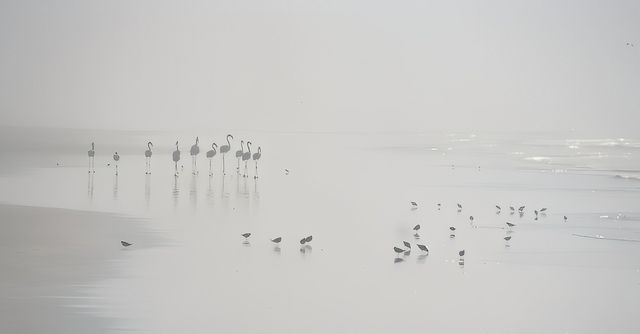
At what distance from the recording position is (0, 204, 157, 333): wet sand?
9.88m

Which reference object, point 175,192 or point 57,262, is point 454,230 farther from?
point 175,192

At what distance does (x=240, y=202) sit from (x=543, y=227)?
721cm

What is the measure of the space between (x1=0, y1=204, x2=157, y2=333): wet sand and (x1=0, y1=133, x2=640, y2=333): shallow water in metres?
0.28

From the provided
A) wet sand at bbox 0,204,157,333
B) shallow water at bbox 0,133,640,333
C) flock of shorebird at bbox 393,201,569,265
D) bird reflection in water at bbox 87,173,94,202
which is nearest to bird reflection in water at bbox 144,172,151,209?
shallow water at bbox 0,133,640,333

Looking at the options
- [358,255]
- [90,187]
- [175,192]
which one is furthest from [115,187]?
[358,255]

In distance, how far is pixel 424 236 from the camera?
54.5 feet

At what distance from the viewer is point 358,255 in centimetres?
1443

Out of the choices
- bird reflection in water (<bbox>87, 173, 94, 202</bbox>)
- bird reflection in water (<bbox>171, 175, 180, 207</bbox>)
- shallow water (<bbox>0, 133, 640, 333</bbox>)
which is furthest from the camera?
bird reflection in water (<bbox>87, 173, 94, 202</bbox>)

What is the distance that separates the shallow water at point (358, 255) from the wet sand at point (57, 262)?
28 centimetres

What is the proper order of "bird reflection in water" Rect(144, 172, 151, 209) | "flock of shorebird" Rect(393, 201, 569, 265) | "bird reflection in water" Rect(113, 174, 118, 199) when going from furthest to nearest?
"bird reflection in water" Rect(113, 174, 118, 199)
"bird reflection in water" Rect(144, 172, 151, 209)
"flock of shorebird" Rect(393, 201, 569, 265)

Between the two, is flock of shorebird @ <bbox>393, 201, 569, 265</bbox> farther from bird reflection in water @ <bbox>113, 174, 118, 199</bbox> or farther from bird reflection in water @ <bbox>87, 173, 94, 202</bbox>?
bird reflection in water @ <bbox>87, 173, 94, 202</bbox>

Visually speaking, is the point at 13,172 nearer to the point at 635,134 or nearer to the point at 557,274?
the point at 557,274

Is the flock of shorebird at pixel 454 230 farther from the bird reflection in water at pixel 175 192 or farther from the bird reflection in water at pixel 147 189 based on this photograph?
the bird reflection in water at pixel 147 189

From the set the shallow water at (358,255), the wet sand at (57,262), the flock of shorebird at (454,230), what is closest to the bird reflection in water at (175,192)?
the shallow water at (358,255)
